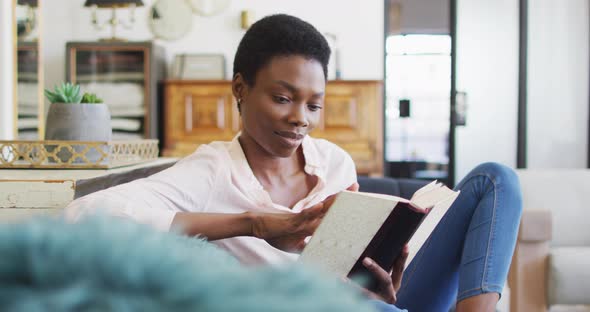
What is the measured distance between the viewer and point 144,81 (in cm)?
524

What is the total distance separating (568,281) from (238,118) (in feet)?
9.78

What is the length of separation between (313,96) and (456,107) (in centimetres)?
502

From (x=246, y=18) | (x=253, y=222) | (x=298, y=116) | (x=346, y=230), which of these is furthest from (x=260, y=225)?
(x=246, y=18)

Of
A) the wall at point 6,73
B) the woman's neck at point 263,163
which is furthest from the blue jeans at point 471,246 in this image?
the wall at point 6,73

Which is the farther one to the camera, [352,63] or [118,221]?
[352,63]

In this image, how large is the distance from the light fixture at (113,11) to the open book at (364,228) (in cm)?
424

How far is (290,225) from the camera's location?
101 cm

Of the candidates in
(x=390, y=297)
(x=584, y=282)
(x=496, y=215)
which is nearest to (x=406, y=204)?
(x=390, y=297)

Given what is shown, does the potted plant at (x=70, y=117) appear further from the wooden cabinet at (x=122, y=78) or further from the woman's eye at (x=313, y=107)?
the wooden cabinet at (x=122, y=78)

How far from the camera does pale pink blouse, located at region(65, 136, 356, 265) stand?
40.6 inches

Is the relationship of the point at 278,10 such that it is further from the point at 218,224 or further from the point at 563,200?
the point at 218,224

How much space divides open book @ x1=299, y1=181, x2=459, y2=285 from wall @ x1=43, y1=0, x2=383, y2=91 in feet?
14.9

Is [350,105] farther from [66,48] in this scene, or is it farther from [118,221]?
[118,221]

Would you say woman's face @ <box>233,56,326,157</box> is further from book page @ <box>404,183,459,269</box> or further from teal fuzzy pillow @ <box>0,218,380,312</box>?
teal fuzzy pillow @ <box>0,218,380,312</box>
